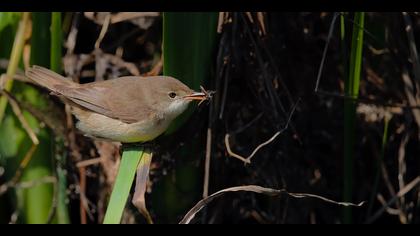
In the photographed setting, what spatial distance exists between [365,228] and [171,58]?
1298 mm

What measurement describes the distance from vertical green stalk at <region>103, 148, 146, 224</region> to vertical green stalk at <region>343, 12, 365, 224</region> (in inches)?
36.5

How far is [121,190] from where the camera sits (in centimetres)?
194

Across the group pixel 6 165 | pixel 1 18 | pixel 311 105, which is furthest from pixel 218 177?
pixel 1 18

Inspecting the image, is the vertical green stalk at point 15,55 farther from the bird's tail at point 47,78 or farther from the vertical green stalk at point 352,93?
the vertical green stalk at point 352,93

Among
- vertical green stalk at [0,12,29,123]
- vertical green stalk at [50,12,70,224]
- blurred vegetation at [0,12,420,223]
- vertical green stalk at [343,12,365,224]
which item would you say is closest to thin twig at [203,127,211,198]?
blurred vegetation at [0,12,420,223]

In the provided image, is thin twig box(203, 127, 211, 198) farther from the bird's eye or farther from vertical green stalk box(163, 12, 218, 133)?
the bird's eye

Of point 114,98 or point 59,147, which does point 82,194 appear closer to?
point 59,147

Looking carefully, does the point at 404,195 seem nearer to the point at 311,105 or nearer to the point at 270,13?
the point at 311,105

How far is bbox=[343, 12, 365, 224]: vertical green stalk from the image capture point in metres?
2.46

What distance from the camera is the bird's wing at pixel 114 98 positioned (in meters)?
2.57

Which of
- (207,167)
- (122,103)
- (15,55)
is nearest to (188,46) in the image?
(122,103)

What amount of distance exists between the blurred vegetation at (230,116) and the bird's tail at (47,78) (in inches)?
4.3

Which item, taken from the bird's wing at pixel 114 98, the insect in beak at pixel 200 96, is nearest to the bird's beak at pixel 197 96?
the insect in beak at pixel 200 96

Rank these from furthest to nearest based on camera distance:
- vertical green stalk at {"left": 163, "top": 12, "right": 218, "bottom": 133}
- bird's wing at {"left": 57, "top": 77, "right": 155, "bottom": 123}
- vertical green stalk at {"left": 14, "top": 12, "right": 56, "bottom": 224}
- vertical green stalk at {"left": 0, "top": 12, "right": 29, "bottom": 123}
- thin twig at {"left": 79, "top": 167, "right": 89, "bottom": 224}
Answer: thin twig at {"left": 79, "top": 167, "right": 89, "bottom": 224}
vertical green stalk at {"left": 14, "top": 12, "right": 56, "bottom": 224}
vertical green stalk at {"left": 0, "top": 12, "right": 29, "bottom": 123}
bird's wing at {"left": 57, "top": 77, "right": 155, "bottom": 123}
vertical green stalk at {"left": 163, "top": 12, "right": 218, "bottom": 133}
